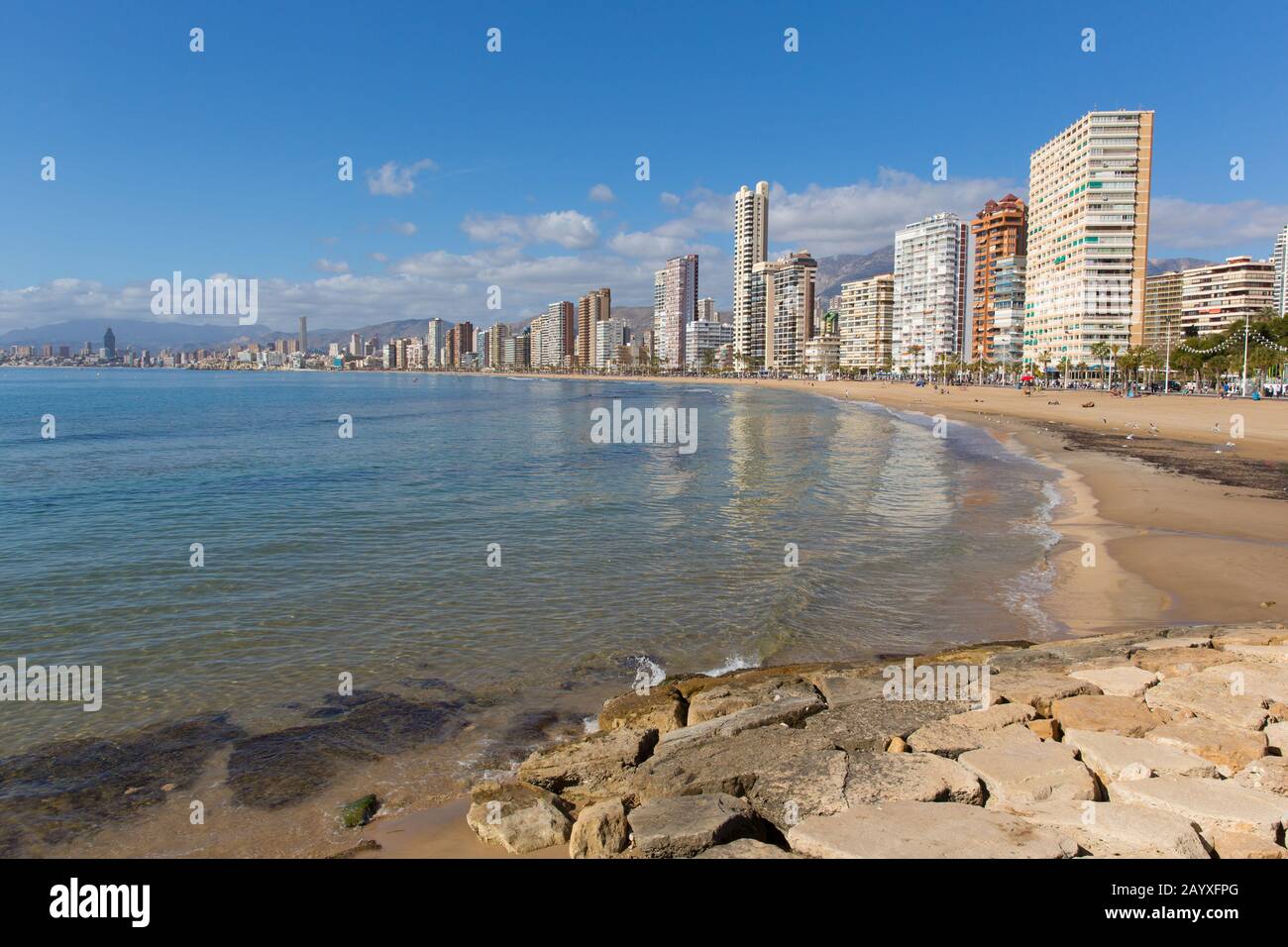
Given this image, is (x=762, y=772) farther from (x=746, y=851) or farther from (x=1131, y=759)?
(x=1131, y=759)

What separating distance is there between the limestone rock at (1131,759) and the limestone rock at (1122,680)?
173 centimetres

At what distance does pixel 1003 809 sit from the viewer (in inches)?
259

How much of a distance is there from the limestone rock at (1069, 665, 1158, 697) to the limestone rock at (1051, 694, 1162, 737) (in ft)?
1.18

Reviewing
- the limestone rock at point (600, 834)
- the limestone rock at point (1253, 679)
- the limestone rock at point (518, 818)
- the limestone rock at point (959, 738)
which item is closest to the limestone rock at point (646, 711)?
the limestone rock at point (518, 818)

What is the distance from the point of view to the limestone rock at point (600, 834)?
21.3 feet

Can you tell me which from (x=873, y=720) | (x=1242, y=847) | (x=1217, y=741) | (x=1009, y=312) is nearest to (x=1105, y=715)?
(x=1217, y=741)

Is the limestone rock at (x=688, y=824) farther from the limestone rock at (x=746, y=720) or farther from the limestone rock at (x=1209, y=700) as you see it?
the limestone rock at (x=1209, y=700)

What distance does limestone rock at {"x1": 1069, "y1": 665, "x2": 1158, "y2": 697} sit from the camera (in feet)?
30.5

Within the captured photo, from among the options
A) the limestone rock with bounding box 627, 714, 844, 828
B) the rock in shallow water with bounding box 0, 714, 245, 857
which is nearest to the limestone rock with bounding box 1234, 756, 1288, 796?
the limestone rock with bounding box 627, 714, 844, 828

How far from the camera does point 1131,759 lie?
282 inches

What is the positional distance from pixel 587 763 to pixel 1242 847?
18.3 feet

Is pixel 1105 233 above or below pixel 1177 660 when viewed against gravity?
above
